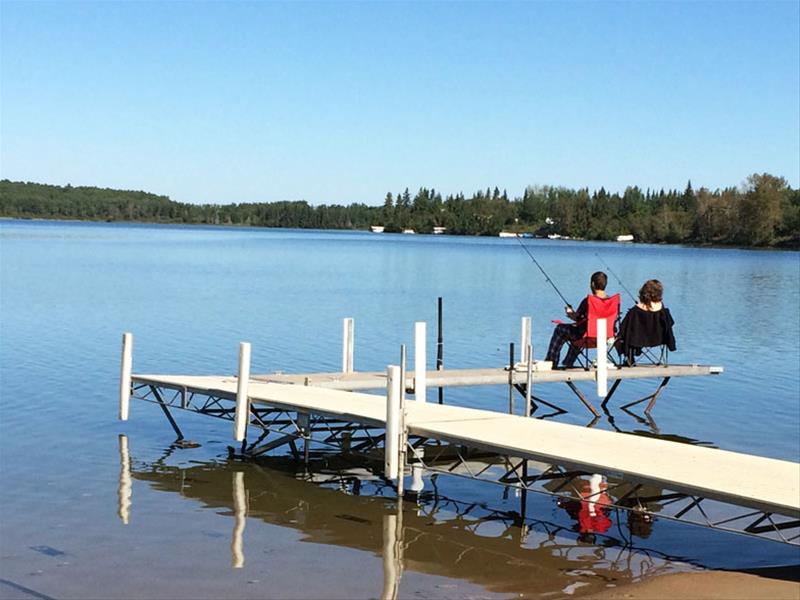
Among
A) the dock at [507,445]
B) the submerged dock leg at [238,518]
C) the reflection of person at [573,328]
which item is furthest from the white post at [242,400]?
the reflection of person at [573,328]

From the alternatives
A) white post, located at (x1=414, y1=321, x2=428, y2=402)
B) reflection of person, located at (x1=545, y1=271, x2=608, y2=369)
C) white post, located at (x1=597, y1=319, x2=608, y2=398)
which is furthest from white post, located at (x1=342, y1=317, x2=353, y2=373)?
white post, located at (x1=597, y1=319, x2=608, y2=398)

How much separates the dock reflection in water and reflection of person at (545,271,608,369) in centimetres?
483

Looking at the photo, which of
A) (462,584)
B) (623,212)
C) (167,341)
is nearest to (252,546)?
(462,584)

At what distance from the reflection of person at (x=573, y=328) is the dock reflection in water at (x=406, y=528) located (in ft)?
15.9

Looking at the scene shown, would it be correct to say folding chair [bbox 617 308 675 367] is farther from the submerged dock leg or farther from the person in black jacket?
the submerged dock leg

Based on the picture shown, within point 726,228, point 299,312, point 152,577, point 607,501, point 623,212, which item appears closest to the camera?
point 152,577

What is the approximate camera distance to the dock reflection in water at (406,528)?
9.41 m

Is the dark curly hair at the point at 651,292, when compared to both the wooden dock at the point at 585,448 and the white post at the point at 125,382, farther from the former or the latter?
the white post at the point at 125,382

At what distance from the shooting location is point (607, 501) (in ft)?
38.9

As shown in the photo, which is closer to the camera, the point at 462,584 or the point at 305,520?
the point at 462,584

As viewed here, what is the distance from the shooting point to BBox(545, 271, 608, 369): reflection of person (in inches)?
650

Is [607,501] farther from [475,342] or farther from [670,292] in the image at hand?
[670,292]

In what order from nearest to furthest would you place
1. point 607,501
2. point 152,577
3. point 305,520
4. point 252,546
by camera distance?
point 152,577 → point 252,546 → point 305,520 → point 607,501

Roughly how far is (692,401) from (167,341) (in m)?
12.7
